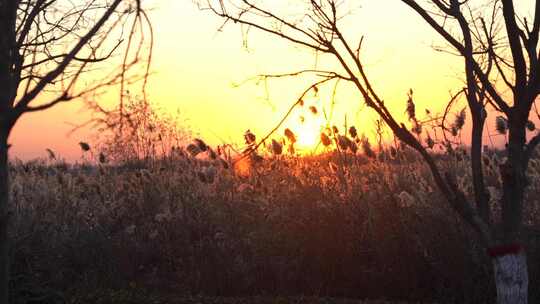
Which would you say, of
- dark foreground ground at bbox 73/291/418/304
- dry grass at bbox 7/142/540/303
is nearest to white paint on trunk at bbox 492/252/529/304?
dark foreground ground at bbox 73/291/418/304

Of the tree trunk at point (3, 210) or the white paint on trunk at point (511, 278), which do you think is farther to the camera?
the white paint on trunk at point (511, 278)

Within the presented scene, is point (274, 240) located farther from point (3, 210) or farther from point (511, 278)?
point (3, 210)

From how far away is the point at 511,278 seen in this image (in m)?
4.60

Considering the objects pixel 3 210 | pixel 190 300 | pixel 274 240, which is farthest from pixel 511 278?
pixel 3 210

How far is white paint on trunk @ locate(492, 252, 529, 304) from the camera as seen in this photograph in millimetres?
4594

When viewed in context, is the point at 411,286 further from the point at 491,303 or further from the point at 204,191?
the point at 204,191

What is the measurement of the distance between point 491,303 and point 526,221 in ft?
4.42

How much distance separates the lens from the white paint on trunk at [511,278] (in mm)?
4594

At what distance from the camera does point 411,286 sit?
21.9 ft

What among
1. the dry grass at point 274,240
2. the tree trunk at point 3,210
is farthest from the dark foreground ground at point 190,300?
the tree trunk at point 3,210

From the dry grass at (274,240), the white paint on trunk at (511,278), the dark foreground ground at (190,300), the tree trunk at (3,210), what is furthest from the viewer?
the dry grass at (274,240)

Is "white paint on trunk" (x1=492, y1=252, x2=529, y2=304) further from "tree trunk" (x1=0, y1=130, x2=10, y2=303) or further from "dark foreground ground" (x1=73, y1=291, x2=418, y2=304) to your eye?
"tree trunk" (x1=0, y1=130, x2=10, y2=303)

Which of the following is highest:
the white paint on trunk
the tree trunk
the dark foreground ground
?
the tree trunk

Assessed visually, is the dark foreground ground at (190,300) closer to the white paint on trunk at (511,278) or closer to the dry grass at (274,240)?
the dry grass at (274,240)
